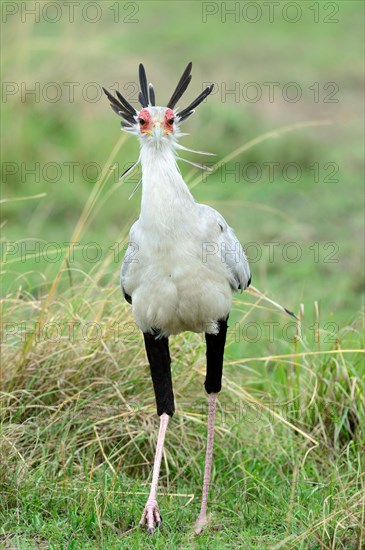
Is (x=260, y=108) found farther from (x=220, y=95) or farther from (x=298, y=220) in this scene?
(x=298, y=220)

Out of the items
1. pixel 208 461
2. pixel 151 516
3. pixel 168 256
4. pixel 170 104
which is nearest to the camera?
pixel 168 256

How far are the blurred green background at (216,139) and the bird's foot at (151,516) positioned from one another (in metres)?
1.64

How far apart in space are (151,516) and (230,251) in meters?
1.15

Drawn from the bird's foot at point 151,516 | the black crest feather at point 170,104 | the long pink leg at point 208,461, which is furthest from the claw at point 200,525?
the black crest feather at point 170,104

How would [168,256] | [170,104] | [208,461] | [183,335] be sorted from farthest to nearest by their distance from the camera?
[183,335] → [208,461] → [170,104] → [168,256]

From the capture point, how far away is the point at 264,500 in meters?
4.68

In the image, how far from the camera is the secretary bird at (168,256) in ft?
13.7

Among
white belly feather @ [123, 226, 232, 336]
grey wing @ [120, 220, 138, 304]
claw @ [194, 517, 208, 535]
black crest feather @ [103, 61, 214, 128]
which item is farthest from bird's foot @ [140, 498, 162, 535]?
black crest feather @ [103, 61, 214, 128]

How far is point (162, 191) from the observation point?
4.17 metres

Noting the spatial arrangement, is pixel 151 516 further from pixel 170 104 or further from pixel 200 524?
pixel 170 104

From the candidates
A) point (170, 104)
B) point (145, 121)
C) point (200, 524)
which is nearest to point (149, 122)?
point (145, 121)

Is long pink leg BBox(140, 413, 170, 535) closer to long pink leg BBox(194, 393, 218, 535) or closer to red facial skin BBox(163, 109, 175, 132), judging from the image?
long pink leg BBox(194, 393, 218, 535)

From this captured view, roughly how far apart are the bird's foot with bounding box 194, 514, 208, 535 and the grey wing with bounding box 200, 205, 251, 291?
981mm

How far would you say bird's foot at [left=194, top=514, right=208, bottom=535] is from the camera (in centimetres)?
430
